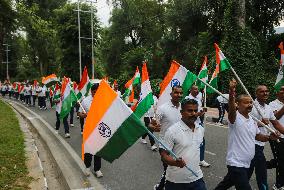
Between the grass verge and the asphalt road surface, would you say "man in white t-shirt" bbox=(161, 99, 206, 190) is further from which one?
the grass verge

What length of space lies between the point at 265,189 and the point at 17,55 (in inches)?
3336

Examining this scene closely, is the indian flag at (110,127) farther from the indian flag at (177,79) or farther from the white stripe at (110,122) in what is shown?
the indian flag at (177,79)

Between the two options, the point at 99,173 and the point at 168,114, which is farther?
the point at 99,173

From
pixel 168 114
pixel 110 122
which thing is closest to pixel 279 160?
pixel 168 114

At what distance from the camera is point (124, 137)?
5289mm

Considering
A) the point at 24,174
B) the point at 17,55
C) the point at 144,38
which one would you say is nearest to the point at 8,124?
the point at 24,174

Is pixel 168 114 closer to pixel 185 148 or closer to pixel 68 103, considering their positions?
pixel 185 148

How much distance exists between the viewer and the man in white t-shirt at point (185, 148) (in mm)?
4672

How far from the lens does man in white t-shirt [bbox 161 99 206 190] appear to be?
4.67m

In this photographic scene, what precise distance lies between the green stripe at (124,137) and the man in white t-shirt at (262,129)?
1.92 meters

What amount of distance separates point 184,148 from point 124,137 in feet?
3.00

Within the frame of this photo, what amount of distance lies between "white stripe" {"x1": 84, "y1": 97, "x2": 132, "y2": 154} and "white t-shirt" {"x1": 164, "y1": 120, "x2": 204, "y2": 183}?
2.48 feet

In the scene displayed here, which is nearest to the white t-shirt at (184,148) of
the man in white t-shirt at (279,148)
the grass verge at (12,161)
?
the man in white t-shirt at (279,148)

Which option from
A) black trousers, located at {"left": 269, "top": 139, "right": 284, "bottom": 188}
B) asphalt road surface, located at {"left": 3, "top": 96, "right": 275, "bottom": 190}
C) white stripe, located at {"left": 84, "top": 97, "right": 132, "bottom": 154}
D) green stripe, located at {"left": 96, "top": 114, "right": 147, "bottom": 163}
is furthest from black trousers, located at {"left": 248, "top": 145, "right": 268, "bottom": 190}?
white stripe, located at {"left": 84, "top": 97, "right": 132, "bottom": 154}
